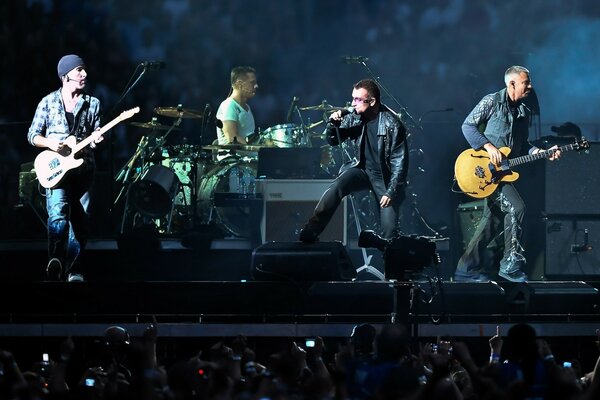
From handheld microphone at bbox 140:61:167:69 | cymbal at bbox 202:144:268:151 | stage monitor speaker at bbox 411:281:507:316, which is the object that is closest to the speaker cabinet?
cymbal at bbox 202:144:268:151

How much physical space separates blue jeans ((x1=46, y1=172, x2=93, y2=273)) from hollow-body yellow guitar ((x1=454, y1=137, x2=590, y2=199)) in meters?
3.34

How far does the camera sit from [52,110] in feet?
30.9

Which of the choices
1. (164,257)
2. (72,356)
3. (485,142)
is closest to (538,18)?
(485,142)

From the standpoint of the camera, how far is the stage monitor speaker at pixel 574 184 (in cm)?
1027

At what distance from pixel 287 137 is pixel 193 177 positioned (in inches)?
44.2

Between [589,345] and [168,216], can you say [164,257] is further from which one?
[589,345]

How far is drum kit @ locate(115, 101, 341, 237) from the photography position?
11.4 meters

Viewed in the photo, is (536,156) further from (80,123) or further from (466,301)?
(80,123)

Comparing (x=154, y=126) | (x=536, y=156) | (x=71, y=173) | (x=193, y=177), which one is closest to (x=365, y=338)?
(x=71, y=173)

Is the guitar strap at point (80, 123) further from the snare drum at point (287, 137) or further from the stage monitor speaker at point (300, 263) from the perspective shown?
the snare drum at point (287, 137)

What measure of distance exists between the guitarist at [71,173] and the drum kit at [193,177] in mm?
1863

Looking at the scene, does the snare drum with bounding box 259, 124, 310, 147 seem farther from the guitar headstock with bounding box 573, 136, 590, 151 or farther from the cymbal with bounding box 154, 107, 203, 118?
the guitar headstock with bounding box 573, 136, 590, 151

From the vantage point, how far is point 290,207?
34.7 ft

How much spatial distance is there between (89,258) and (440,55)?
4805 mm
